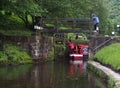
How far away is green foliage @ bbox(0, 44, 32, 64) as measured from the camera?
91.0 ft

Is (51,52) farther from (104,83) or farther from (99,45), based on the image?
(104,83)

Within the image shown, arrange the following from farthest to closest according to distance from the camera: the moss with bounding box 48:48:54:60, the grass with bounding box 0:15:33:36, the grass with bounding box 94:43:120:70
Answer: the moss with bounding box 48:48:54:60 → the grass with bounding box 0:15:33:36 → the grass with bounding box 94:43:120:70

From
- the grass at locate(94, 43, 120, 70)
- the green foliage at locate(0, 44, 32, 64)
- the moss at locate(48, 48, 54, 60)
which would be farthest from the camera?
the moss at locate(48, 48, 54, 60)

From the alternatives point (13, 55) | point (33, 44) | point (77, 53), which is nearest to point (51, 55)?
point (33, 44)

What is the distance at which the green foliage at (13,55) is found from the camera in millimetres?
27734

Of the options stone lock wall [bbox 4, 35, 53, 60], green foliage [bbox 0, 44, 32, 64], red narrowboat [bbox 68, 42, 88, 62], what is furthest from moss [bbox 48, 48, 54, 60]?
green foliage [bbox 0, 44, 32, 64]

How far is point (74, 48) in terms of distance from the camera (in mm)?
37219

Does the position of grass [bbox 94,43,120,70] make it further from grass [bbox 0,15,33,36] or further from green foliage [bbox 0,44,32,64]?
grass [bbox 0,15,33,36]

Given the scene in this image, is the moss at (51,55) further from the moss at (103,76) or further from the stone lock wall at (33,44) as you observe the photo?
the moss at (103,76)

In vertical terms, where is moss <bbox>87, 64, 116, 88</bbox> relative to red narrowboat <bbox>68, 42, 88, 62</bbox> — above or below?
below

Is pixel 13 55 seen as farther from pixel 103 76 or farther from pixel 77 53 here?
pixel 103 76

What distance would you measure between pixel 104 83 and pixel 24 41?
46.6 feet

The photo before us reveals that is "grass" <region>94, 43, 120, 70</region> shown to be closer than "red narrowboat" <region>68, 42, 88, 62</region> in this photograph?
Yes

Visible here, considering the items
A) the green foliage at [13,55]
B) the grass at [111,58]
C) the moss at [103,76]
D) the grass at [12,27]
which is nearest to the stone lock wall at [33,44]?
the green foliage at [13,55]
